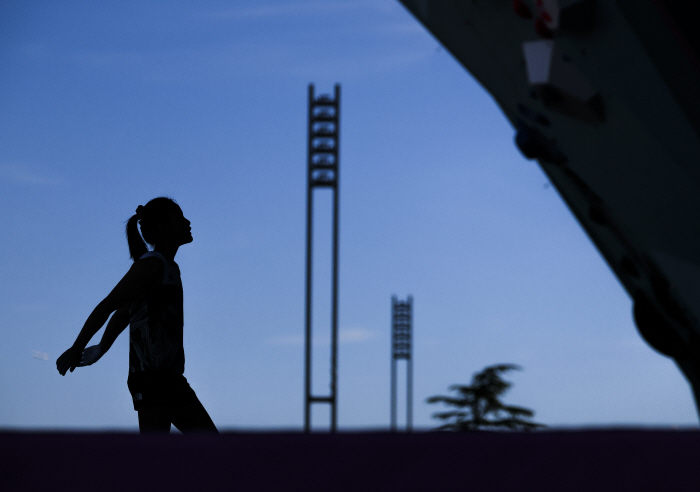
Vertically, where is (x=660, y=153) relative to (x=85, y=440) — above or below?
above

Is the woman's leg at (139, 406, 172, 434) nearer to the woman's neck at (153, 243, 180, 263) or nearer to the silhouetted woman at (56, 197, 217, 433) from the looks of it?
the silhouetted woman at (56, 197, 217, 433)

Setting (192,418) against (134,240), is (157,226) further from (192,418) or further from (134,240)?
(192,418)

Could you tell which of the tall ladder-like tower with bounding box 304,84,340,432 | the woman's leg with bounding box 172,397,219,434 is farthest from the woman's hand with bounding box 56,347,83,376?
the tall ladder-like tower with bounding box 304,84,340,432

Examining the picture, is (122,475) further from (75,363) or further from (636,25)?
(636,25)

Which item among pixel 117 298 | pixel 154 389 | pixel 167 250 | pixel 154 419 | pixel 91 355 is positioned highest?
pixel 167 250

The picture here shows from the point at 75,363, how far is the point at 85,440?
1807 mm

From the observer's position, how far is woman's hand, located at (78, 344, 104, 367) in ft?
8.78

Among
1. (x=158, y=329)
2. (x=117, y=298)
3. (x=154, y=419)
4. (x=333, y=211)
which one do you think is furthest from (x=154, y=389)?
(x=333, y=211)

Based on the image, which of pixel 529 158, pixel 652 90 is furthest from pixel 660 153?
pixel 529 158

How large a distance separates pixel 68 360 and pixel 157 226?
2.07 ft

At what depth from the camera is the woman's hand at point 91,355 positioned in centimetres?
268

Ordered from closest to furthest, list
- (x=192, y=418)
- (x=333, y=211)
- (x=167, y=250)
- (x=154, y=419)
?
(x=154, y=419) < (x=192, y=418) < (x=167, y=250) < (x=333, y=211)

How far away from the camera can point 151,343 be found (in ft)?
9.00

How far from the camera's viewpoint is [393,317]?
34719mm
